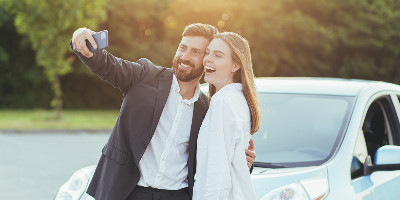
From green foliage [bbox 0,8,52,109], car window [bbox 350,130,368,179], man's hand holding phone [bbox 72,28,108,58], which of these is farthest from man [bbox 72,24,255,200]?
green foliage [bbox 0,8,52,109]

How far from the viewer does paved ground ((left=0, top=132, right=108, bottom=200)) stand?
7789 mm

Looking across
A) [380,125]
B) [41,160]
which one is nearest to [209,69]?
[380,125]

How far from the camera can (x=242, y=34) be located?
34.9 meters

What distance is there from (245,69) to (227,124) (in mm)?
327

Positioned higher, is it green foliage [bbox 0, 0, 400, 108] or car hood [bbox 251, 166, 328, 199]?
green foliage [bbox 0, 0, 400, 108]

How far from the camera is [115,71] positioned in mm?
2674

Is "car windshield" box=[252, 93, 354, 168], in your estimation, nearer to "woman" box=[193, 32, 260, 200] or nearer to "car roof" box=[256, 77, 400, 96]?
"car roof" box=[256, 77, 400, 96]

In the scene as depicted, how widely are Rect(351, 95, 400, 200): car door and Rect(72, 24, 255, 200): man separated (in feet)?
4.31

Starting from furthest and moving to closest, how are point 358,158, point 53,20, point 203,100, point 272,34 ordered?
point 272,34, point 53,20, point 358,158, point 203,100

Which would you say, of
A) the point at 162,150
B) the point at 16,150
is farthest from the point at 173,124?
the point at 16,150

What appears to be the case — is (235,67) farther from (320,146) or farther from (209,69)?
(320,146)

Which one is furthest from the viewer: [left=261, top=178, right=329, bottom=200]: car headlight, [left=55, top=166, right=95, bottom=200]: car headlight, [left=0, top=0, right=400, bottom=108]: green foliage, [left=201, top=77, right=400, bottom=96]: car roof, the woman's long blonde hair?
[left=0, top=0, right=400, bottom=108]: green foliage

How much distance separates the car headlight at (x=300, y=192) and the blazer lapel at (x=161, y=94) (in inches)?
35.6

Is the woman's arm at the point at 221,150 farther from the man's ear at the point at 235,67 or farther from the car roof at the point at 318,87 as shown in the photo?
the car roof at the point at 318,87
